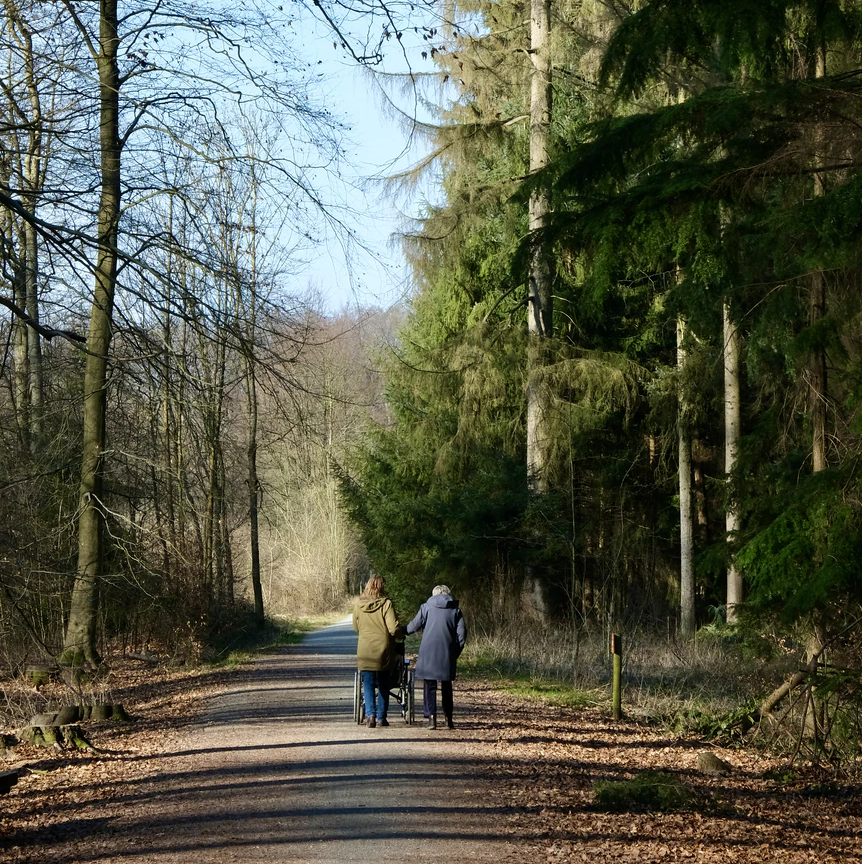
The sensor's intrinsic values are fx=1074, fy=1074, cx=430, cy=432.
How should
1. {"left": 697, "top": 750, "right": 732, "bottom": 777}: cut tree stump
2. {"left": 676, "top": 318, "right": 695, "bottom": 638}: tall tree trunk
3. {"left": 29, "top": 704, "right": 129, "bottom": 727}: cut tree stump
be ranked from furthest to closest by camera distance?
{"left": 676, "top": 318, "right": 695, "bottom": 638}: tall tree trunk, {"left": 29, "top": 704, "right": 129, "bottom": 727}: cut tree stump, {"left": 697, "top": 750, "right": 732, "bottom": 777}: cut tree stump

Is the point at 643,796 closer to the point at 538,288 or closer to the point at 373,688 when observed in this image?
the point at 373,688

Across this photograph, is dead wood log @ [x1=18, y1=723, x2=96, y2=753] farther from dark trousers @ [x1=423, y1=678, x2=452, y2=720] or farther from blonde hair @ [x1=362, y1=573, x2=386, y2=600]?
dark trousers @ [x1=423, y1=678, x2=452, y2=720]

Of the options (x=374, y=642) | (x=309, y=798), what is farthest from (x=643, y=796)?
(x=374, y=642)

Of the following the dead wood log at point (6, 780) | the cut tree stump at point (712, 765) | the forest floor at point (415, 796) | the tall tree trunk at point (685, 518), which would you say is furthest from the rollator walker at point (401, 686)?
the tall tree trunk at point (685, 518)

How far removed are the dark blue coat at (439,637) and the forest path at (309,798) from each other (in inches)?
24.8

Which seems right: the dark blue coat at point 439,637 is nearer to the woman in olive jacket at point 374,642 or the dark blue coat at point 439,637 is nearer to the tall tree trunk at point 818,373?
the woman in olive jacket at point 374,642

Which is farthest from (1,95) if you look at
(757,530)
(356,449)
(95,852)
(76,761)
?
(356,449)

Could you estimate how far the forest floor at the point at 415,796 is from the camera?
7.01 metres

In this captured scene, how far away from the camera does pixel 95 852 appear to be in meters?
6.91

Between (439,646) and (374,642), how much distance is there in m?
0.77

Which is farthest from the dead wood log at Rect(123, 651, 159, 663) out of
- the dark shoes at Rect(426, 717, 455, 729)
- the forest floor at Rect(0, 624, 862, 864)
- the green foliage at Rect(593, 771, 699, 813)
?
the green foliage at Rect(593, 771, 699, 813)

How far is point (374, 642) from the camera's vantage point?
11.3 metres

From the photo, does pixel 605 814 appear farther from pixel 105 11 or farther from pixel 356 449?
pixel 356 449

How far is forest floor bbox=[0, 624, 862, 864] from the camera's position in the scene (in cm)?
701
